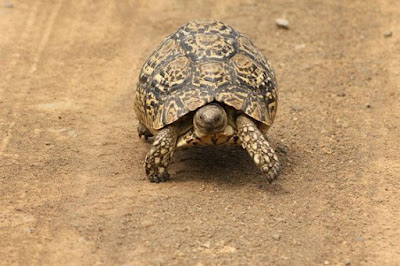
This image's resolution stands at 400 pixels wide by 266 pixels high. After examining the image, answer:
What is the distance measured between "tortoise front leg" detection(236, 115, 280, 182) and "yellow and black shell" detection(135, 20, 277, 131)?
14 cm

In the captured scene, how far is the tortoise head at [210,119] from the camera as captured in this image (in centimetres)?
768

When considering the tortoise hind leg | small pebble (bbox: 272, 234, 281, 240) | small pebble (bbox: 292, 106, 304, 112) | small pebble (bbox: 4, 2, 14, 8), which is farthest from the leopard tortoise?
small pebble (bbox: 4, 2, 14, 8)

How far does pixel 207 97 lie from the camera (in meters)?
7.82

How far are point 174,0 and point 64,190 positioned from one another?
21.3 feet

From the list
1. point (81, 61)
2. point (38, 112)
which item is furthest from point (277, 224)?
point (81, 61)

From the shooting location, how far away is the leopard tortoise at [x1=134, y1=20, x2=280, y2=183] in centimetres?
786

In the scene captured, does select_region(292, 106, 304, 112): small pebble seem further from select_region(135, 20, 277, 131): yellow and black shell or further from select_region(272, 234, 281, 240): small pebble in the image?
select_region(272, 234, 281, 240): small pebble

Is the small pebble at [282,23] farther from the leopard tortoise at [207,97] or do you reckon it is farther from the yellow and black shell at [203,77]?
the leopard tortoise at [207,97]

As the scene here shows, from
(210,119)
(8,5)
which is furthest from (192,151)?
(8,5)

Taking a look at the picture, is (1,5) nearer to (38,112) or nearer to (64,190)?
(38,112)

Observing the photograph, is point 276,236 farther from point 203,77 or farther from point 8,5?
point 8,5

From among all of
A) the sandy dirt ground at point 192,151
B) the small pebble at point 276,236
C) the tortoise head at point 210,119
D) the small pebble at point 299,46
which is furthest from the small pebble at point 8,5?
the small pebble at point 276,236

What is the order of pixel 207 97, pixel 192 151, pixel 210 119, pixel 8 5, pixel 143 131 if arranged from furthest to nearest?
pixel 8 5 < pixel 143 131 < pixel 192 151 < pixel 207 97 < pixel 210 119

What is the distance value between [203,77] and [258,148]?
0.85 meters
